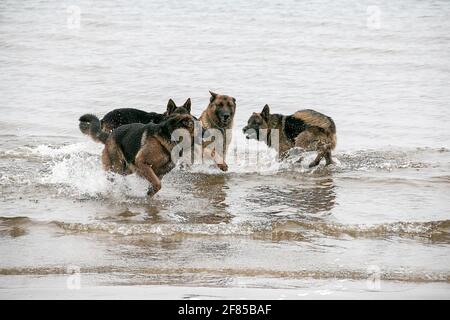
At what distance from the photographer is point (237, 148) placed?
13.3 m

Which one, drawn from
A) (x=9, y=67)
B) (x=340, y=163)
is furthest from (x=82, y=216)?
(x=9, y=67)

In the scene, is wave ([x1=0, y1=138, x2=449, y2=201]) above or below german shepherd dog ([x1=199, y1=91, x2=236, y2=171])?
below

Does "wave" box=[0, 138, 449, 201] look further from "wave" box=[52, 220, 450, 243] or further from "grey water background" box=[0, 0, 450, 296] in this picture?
"wave" box=[52, 220, 450, 243]

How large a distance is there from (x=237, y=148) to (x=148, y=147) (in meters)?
3.95

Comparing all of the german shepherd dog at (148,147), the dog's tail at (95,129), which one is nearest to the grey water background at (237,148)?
the german shepherd dog at (148,147)

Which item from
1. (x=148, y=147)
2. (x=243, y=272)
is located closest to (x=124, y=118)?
(x=148, y=147)

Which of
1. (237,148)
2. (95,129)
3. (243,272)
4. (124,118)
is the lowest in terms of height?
(243,272)

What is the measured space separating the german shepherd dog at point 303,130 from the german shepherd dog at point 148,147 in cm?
254

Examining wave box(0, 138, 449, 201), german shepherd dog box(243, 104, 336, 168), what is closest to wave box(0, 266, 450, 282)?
wave box(0, 138, 449, 201)

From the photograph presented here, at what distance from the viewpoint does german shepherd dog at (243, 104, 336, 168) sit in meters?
11.6

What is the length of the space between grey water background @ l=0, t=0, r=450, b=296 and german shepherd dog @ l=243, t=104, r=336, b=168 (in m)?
0.31

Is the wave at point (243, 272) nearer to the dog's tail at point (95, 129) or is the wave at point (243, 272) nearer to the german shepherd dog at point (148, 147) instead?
the german shepherd dog at point (148, 147)

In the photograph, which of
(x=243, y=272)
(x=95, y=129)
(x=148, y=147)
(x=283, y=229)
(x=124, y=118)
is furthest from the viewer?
(x=124, y=118)

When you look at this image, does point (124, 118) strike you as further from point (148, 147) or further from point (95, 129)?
point (148, 147)
